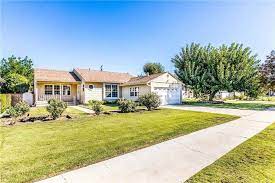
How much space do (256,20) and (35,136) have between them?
1497 centimetres

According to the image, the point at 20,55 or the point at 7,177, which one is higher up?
the point at 20,55

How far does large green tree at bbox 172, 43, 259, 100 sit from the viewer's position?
23625 mm

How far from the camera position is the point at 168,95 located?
22625mm

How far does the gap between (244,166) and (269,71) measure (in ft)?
72.2

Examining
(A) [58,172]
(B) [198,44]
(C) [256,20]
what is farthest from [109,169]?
(B) [198,44]

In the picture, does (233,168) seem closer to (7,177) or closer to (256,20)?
(7,177)

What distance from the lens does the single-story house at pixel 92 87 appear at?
20219 millimetres

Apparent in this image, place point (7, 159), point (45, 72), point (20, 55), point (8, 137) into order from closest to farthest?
point (7, 159) < point (8, 137) < point (45, 72) < point (20, 55)

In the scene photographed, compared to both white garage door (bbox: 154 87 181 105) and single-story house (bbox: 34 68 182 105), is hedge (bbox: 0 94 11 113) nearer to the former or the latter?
single-story house (bbox: 34 68 182 105)

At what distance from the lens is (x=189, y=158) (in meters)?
4.82

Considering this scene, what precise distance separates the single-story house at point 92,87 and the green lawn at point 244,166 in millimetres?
15152

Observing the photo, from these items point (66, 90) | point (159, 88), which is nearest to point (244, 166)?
point (159, 88)

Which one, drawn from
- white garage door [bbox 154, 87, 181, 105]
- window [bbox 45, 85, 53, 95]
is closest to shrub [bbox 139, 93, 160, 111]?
white garage door [bbox 154, 87, 181, 105]

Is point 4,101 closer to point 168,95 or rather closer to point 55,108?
point 55,108
